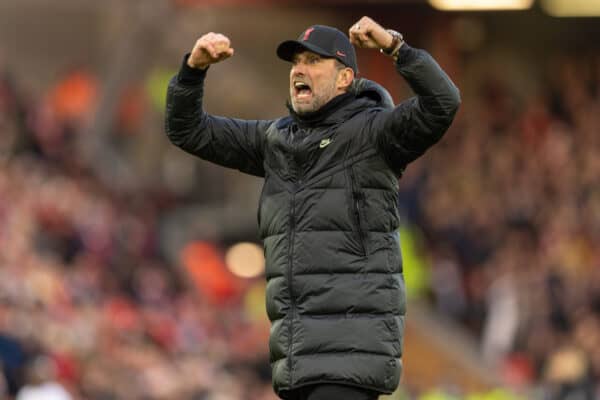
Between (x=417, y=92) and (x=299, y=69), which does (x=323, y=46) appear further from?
(x=417, y=92)

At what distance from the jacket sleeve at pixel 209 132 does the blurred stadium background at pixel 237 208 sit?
5298 millimetres

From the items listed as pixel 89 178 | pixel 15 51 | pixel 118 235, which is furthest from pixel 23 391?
pixel 15 51

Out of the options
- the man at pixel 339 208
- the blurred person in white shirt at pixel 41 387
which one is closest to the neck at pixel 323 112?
the man at pixel 339 208

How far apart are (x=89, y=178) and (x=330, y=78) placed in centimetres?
1487

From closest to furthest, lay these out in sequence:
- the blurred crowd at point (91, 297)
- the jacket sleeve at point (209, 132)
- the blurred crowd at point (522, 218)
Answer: the jacket sleeve at point (209, 132) → the blurred crowd at point (91, 297) → the blurred crowd at point (522, 218)

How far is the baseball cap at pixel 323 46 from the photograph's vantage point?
645 centimetres

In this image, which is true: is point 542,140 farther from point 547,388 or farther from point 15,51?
point 15,51

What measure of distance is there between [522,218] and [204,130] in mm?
13953

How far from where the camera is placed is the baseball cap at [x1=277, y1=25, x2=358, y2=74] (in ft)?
21.1

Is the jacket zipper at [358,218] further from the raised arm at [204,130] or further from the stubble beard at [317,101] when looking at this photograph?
the raised arm at [204,130]

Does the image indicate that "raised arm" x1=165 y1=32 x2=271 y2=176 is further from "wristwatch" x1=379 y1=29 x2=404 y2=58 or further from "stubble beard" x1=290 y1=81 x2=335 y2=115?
"wristwatch" x1=379 y1=29 x2=404 y2=58

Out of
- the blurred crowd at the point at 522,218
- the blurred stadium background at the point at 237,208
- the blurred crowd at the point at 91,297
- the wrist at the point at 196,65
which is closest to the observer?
the wrist at the point at 196,65

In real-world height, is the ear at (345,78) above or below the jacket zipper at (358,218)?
above

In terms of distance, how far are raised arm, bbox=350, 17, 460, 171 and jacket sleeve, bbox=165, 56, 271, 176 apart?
0.65 m
